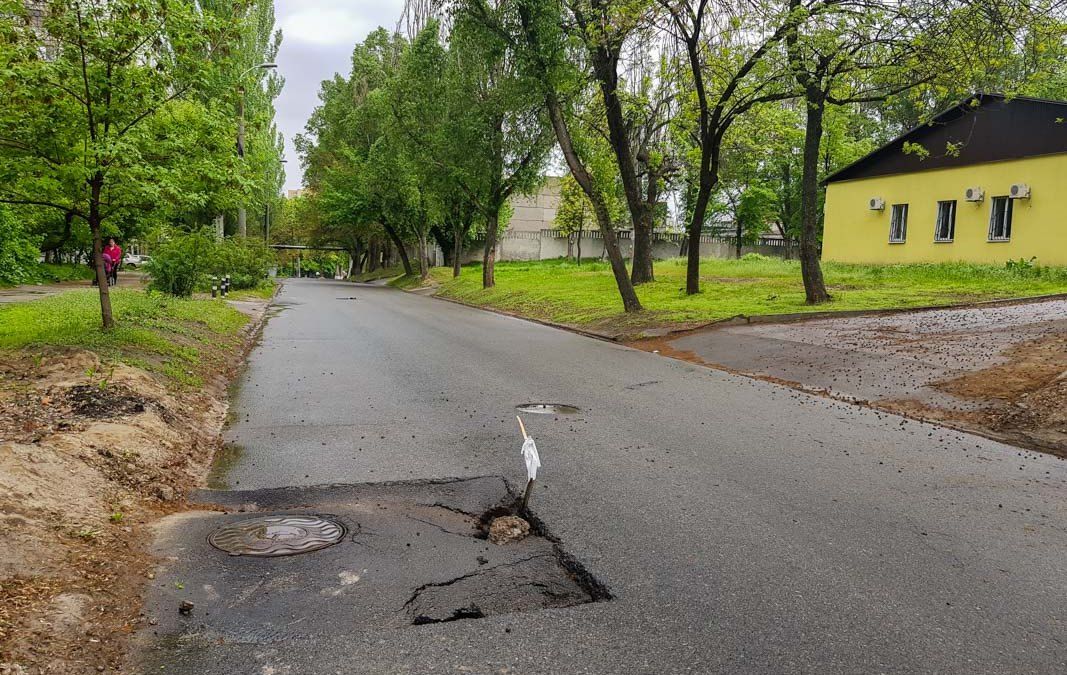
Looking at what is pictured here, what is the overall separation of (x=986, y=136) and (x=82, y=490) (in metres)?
28.4

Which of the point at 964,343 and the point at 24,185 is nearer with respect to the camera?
the point at 24,185

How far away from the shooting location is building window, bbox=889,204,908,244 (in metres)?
28.4

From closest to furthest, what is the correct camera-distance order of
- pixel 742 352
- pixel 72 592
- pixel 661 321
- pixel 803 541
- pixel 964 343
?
pixel 72 592 < pixel 803 541 < pixel 964 343 < pixel 742 352 < pixel 661 321

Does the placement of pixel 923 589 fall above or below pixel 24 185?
below

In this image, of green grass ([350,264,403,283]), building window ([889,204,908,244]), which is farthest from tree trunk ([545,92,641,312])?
green grass ([350,264,403,283])

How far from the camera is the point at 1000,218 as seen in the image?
2492 centimetres

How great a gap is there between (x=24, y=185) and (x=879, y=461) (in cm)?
961

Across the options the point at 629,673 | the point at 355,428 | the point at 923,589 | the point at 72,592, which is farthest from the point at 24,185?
the point at 923,589

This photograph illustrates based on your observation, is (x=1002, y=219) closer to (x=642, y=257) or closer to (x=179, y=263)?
(x=642, y=257)

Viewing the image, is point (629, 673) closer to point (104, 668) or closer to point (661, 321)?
point (104, 668)

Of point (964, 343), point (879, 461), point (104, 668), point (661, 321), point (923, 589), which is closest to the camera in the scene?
point (104, 668)

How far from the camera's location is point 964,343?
11461 millimetres

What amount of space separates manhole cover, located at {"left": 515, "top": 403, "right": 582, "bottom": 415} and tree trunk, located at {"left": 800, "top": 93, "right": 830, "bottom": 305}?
1110cm

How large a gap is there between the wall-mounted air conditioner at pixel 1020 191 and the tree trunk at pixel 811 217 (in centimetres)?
944
